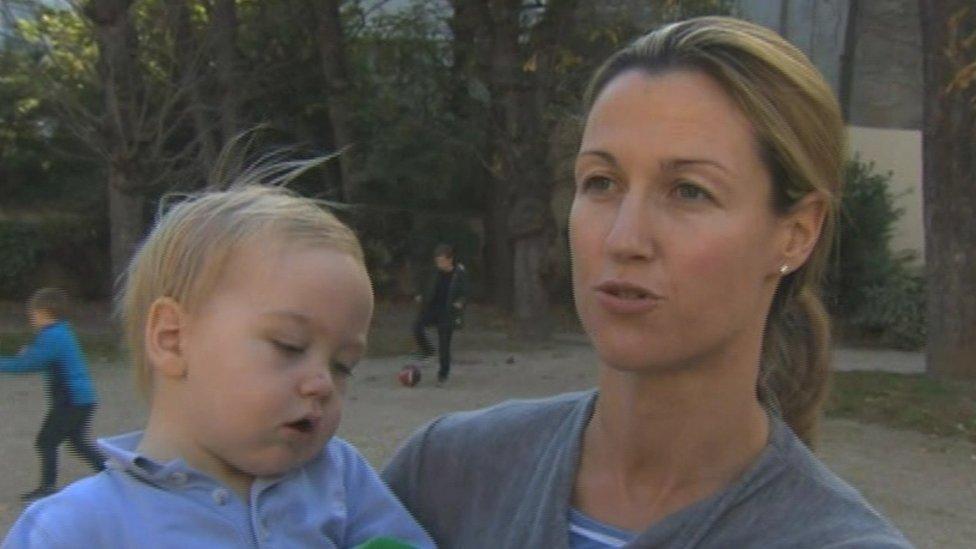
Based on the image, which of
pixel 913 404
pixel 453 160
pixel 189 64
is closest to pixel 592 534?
pixel 913 404

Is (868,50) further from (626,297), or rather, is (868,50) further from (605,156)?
(626,297)

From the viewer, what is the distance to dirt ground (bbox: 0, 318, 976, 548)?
346 inches

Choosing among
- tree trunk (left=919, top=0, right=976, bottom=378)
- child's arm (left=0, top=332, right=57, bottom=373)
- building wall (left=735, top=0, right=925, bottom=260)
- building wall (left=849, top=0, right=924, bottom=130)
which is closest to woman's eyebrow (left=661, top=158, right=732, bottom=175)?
child's arm (left=0, top=332, right=57, bottom=373)

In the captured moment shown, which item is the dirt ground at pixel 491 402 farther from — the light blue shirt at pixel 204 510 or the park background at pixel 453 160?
the light blue shirt at pixel 204 510

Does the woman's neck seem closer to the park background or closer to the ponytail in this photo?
the ponytail

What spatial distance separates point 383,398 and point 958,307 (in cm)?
575

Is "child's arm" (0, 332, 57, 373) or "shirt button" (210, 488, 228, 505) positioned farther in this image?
"child's arm" (0, 332, 57, 373)

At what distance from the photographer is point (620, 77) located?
1905 mm

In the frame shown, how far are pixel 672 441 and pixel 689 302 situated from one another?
0.25 m

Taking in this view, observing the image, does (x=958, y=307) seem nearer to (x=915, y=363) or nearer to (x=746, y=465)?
(x=915, y=363)

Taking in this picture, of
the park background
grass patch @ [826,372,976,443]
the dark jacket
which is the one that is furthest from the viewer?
the dark jacket

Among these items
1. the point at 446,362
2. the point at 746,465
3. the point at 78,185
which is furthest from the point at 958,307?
the point at 78,185

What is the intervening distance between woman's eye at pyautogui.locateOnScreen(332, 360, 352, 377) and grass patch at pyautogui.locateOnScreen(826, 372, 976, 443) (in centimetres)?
987

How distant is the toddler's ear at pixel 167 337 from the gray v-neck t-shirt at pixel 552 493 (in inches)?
16.0
